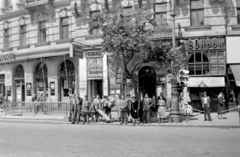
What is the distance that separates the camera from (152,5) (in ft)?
71.3

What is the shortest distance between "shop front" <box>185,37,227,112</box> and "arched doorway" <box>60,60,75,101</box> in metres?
10.4

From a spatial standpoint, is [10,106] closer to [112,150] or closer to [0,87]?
[0,87]

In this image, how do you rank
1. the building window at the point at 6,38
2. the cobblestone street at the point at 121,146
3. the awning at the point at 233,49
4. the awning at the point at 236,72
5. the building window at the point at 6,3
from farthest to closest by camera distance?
the building window at the point at 6,38, the building window at the point at 6,3, the awning at the point at 233,49, the awning at the point at 236,72, the cobblestone street at the point at 121,146

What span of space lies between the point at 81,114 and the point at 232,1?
13.6 m

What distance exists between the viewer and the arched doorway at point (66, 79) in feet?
81.9

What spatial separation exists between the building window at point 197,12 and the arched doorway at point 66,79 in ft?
36.9

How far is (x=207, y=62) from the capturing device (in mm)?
20547

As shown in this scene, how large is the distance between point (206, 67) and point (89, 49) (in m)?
9.54

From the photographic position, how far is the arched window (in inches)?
811

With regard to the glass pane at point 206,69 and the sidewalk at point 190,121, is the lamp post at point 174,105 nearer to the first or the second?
the sidewalk at point 190,121

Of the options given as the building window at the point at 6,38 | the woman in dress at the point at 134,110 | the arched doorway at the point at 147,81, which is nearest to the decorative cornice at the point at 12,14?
the building window at the point at 6,38

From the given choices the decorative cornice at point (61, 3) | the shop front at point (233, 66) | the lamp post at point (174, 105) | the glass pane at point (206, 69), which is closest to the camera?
the lamp post at point (174, 105)

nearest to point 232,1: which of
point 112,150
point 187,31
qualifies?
point 187,31

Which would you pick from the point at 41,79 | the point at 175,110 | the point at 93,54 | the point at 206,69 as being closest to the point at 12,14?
the point at 41,79
